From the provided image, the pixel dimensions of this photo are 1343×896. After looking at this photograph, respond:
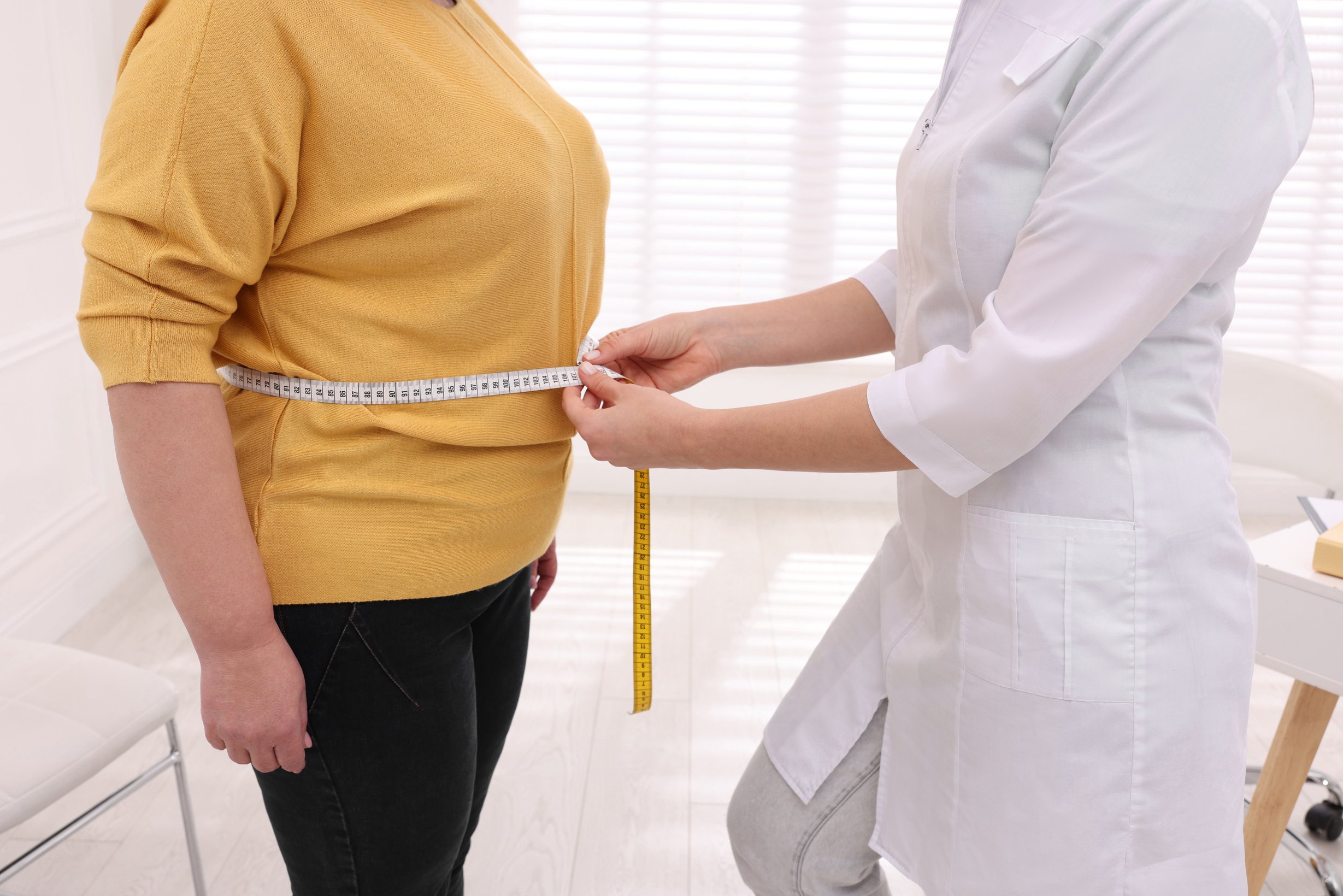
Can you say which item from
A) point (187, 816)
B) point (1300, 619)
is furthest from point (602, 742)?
point (1300, 619)

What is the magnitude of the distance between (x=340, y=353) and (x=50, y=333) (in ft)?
7.08

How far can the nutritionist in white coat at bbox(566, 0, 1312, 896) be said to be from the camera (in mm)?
861

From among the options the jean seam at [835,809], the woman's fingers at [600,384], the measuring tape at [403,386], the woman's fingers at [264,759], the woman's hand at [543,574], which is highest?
the measuring tape at [403,386]

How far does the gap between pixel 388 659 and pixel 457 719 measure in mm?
114

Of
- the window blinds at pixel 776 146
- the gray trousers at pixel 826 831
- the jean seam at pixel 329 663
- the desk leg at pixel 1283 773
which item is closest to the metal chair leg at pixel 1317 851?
the desk leg at pixel 1283 773

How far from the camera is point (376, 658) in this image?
1055 millimetres

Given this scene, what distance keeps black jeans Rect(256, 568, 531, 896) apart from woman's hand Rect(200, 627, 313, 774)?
0.03 metres

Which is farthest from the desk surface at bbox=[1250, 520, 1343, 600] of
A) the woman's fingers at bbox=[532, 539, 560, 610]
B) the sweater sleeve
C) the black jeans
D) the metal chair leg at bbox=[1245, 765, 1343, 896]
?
the sweater sleeve

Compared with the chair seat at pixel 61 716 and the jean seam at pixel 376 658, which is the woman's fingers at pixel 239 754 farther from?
the chair seat at pixel 61 716

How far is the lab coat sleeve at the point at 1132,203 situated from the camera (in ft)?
2.76

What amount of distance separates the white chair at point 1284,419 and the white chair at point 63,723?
81.9 inches

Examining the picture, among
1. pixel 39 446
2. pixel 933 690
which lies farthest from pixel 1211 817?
pixel 39 446

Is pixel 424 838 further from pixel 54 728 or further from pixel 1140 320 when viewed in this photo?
pixel 1140 320

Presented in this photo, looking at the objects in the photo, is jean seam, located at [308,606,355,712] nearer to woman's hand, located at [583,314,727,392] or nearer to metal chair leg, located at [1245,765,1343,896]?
woman's hand, located at [583,314,727,392]
